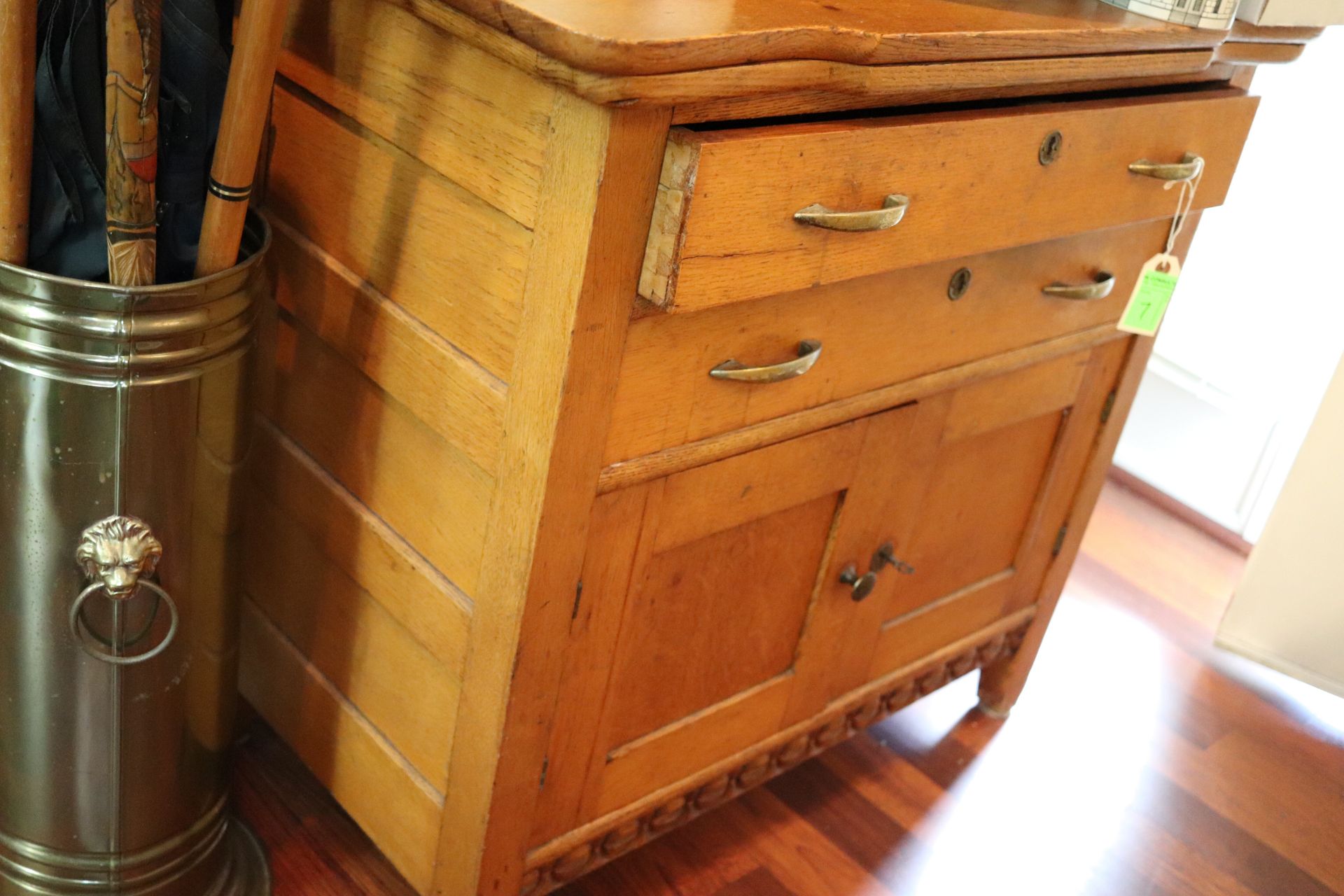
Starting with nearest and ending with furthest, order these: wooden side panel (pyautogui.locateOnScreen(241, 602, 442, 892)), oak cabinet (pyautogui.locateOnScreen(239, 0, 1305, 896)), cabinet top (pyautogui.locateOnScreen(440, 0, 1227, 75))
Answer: cabinet top (pyautogui.locateOnScreen(440, 0, 1227, 75))
oak cabinet (pyautogui.locateOnScreen(239, 0, 1305, 896))
wooden side panel (pyautogui.locateOnScreen(241, 602, 442, 892))

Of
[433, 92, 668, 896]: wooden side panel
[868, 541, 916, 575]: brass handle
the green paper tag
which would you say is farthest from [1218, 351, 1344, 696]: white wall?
[433, 92, 668, 896]: wooden side panel

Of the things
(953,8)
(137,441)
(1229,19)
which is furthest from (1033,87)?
(137,441)

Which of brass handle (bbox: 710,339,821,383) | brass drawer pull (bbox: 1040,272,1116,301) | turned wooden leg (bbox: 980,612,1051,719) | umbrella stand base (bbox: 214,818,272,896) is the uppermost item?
brass drawer pull (bbox: 1040,272,1116,301)

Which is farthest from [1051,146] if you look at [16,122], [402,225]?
[16,122]

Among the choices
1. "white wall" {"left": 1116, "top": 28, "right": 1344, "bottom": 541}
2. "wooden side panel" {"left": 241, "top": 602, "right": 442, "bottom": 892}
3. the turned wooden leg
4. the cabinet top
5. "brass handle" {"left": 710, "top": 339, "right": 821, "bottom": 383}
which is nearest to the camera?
the cabinet top

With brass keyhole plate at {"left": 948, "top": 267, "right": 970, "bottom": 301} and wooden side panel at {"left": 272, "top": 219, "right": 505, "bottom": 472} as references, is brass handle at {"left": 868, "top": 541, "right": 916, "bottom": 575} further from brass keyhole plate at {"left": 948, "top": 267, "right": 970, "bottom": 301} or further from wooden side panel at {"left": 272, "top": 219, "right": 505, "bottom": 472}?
wooden side panel at {"left": 272, "top": 219, "right": 505, "bottom": 472}

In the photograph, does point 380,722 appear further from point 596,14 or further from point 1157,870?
point 1157,870

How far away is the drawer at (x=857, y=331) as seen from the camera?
92 centimetres

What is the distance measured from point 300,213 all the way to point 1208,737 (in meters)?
1.31

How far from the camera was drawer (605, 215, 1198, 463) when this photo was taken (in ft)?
3.01

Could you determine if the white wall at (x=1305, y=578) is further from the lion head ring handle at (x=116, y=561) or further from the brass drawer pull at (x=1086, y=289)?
the lion head ring handle at (x=116, y=561)

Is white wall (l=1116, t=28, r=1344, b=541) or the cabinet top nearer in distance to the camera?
the cabinet top

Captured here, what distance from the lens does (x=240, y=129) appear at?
85cm

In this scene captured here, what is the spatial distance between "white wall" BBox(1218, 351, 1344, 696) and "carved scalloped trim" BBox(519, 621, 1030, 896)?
0.43 m
